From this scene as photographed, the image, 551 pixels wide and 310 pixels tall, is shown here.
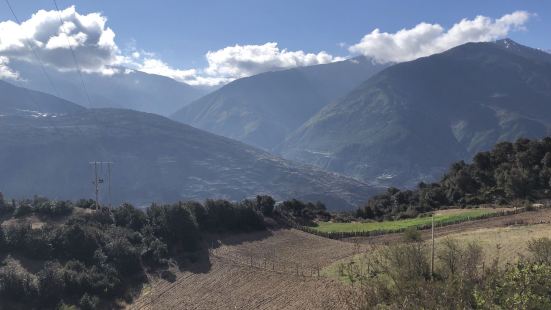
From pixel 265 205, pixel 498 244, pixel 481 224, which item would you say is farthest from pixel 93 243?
pixel 481 224

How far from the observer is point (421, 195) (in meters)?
92.4

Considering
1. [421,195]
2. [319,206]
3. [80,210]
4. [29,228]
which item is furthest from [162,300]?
[421,195]

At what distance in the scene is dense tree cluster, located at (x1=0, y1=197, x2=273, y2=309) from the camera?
45719mm

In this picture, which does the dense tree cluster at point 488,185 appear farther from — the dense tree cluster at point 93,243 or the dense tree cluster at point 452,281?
the dense tree cluster at point 452,281

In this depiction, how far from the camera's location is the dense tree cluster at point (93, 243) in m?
45.7

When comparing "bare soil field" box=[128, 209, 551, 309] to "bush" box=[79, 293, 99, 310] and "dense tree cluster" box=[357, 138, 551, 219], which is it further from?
"dense tree cluster" box=[357, 138, 551, 219]

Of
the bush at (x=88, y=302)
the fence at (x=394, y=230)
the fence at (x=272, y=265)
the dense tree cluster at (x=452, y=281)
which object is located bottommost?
the bush at (x=88, y=302)

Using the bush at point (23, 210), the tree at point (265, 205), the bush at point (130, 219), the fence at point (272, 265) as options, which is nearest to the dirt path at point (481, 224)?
the fence at point (272, 265)

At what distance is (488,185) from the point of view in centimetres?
8631

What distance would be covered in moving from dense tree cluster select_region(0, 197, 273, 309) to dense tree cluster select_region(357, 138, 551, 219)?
3211 centimetres

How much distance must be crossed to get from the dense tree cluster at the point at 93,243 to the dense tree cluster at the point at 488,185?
32.1m

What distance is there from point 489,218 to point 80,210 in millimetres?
52743

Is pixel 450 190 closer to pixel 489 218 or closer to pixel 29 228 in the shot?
pixel 489 218

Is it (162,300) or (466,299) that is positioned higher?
(466,299)
